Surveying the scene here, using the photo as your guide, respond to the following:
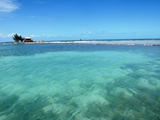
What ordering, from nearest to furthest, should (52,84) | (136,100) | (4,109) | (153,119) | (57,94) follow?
(153,119) → (4,109) → (136,100) → (57,94) → (52,84)

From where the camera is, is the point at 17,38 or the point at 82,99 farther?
the point at 17,38

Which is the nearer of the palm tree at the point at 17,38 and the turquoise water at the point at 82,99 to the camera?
the turquoise water at the point at 82,99

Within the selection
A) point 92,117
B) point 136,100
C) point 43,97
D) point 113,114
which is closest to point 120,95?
point 136,100

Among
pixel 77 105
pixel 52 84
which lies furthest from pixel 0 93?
pixel 77 105

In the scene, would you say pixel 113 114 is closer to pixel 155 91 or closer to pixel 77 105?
pixel 77 105

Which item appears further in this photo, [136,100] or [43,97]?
[43,97]

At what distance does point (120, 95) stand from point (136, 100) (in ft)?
2.54

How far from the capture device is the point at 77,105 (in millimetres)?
5789

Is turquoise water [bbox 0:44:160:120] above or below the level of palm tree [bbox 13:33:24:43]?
below

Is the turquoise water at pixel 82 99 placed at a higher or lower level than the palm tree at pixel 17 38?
lower

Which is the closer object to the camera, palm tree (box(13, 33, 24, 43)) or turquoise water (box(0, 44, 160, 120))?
turquoise water (box(0, 44, 160, 120))

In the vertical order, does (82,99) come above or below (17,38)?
below

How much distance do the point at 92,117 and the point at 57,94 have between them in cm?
268

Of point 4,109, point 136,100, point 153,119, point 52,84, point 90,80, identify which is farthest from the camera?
point 90,80
